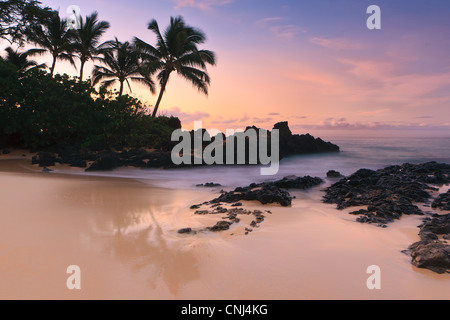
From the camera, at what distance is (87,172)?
35.2 ft

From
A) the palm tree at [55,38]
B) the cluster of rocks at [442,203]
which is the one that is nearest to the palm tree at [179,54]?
the palm tree at [55,38]

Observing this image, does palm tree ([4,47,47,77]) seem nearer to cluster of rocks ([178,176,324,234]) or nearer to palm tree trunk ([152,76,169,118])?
palm tree trunk ([152,76,169,118])

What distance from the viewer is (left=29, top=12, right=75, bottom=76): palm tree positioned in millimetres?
25297

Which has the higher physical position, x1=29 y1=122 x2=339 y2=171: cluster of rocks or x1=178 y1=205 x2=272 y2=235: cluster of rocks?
x1=29 y1=122 x2=339 y2=171: cluster of rocks

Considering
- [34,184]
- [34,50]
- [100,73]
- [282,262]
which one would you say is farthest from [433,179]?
[34,50]

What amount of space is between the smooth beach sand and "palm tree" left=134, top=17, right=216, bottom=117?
18.4 meters

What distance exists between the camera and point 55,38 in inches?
1033

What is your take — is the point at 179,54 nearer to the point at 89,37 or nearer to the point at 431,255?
the point at 89,37

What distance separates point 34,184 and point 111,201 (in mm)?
2632

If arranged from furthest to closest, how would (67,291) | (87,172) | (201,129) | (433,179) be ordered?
(201,129), (87,172), (433,179), (67,291)

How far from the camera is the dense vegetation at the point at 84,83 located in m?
15.1

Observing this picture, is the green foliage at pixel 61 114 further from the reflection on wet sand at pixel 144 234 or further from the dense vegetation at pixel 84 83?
the reflection on wet sand at pixel 144 234

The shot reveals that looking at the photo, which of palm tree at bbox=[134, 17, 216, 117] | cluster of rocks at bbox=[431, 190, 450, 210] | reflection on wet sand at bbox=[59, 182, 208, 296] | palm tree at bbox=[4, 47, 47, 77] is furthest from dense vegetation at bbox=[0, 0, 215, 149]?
cluster of rocks at bbox=[431, 190, 450, 210]
